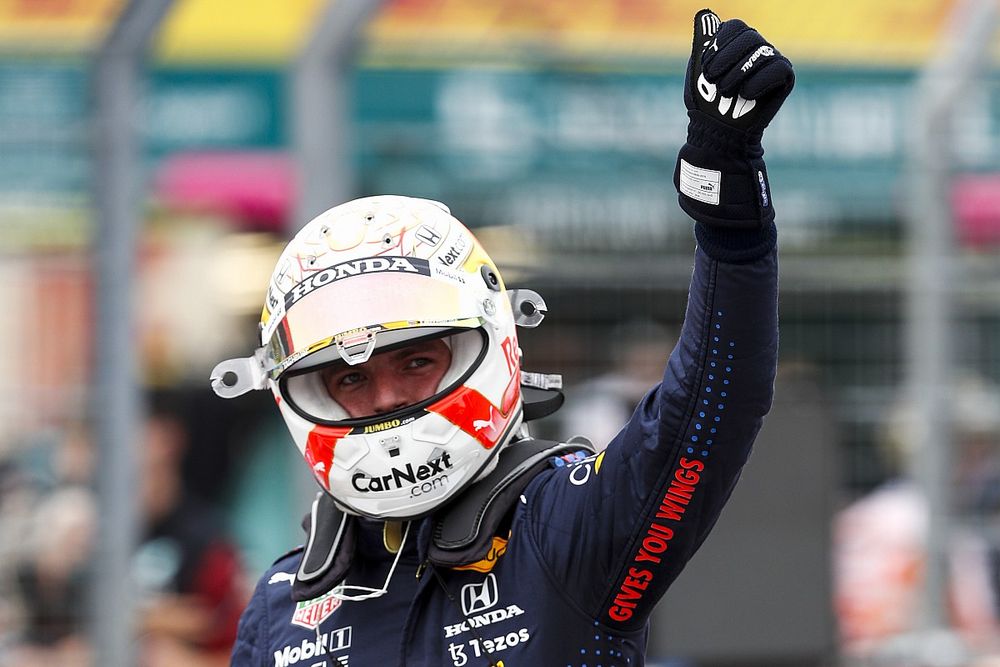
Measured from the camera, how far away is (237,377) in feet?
9.06

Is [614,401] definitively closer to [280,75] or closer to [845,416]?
[845,416]

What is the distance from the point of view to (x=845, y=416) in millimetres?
6266

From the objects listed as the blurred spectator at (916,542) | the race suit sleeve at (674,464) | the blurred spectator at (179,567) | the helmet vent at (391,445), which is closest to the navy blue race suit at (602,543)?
the race suit sleeve at (674,464)

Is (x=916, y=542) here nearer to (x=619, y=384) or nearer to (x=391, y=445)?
(x=619, y=384)

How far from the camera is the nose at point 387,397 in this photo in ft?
8.44

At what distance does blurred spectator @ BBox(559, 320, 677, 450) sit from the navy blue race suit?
287 cm

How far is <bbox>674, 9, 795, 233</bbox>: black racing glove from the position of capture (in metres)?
2.04

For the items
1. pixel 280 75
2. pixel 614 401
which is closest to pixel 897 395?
pixel 614 401

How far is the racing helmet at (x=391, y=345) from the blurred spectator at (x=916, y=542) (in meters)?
3.47

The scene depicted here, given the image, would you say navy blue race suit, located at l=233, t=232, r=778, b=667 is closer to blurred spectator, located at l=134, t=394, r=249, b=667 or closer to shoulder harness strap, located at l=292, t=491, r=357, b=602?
shoulder harness strap, located at l=292, t=491, r=357, b=602

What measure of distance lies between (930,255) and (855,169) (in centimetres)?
60

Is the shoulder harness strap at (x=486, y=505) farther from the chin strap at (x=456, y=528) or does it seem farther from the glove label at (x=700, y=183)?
the glove label at (x=700, y=183)

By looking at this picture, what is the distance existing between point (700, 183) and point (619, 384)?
11.4 ft

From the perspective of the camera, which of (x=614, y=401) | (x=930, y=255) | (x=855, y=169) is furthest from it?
(x=855, y=169)
